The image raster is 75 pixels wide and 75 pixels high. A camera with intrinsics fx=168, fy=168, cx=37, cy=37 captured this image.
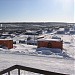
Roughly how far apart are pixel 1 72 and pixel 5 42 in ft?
66.0

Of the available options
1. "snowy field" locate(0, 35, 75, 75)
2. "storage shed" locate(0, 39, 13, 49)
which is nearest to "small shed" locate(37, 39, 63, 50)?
"storage shed" locate(0, 39, 13, 49)

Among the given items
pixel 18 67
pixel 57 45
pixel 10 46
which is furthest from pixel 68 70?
pixel 10 46

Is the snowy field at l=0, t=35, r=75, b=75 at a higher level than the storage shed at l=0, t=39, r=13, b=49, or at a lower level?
lower

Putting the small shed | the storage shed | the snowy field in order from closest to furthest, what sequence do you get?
the snowy field
the small shed
the storage shed

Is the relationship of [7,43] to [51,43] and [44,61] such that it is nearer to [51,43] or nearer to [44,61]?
[51,43]

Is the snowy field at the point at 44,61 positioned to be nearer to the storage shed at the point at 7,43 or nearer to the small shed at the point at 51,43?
the small shed at the point at 51,43

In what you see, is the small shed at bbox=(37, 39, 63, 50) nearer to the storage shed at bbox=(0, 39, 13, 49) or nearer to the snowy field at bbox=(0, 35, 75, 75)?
the storage shed at bbox=(0, 39, 13, 49)

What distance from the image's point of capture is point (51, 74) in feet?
8.23

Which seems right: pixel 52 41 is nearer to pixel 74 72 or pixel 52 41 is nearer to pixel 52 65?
pixel 52 65

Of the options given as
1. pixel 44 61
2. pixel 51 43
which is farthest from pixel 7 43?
pixel 44 61

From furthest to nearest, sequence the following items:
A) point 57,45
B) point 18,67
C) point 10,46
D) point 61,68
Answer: point 10,46, point 57,45, point 61,68, point 18,67

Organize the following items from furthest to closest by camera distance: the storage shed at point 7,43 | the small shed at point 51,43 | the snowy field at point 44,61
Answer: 1. the storage shed at point 7,43
2. the small shed at point 51,43
3. the snowy field at point 44,61

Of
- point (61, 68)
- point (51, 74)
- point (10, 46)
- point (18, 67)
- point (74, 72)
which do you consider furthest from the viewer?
point (10, 46)

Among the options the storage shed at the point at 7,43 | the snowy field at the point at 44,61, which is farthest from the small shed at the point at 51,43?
the snowy field at the point at 44,61
